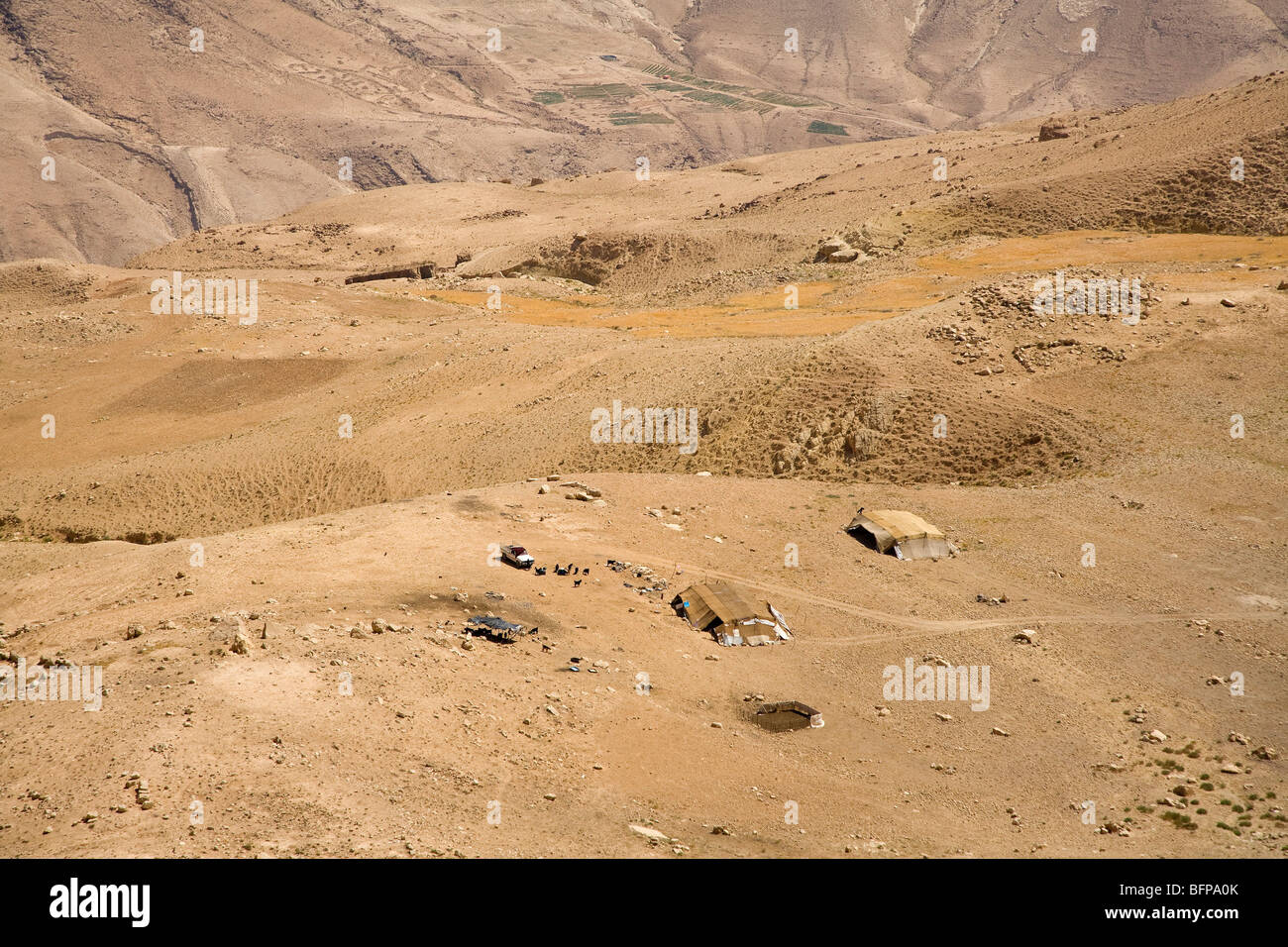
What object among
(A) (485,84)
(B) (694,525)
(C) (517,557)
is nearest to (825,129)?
(A) (485,84)

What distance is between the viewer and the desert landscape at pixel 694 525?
466 inches

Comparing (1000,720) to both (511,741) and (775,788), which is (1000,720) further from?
(511,741)

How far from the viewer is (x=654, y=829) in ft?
37.0

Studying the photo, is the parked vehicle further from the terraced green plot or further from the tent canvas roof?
the terraced green plot

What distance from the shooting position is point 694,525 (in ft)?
70.3

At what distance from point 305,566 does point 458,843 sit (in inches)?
323

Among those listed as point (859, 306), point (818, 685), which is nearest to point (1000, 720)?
point (818, 685)

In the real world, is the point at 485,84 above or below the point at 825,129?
above

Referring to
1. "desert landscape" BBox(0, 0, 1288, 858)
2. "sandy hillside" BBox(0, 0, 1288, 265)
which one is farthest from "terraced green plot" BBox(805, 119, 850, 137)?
"desert landscape" BBox(0, 0, 1288, 858)

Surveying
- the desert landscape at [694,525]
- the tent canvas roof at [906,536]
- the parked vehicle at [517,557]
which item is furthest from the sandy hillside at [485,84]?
the tent canvas roof at [906,536]

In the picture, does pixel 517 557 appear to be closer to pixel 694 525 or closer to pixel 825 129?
pixel 694 525

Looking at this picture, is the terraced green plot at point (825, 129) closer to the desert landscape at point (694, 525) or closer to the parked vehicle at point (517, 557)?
the desert landscape at point (694, 525)

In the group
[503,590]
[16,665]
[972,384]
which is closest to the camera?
[16,665]

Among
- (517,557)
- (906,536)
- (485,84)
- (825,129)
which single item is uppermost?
(485,84)
